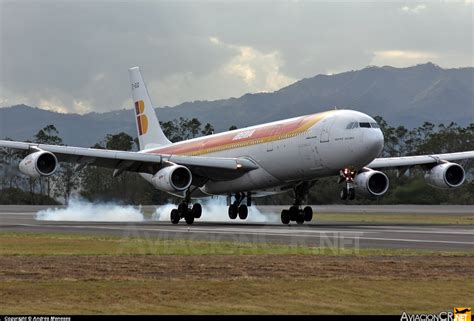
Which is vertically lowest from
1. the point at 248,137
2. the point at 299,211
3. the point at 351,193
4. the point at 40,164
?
the point at 299,211

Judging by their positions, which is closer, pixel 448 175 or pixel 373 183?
pixel 373 183

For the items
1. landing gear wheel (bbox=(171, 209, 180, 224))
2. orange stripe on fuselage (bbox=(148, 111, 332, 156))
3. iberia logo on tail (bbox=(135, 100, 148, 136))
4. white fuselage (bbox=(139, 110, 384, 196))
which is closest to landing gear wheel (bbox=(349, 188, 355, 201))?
white fuselage (bbox=(139, 110, 384, 196))

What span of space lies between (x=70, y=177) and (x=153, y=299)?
75.8m

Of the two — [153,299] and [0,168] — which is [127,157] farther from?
[153,299]

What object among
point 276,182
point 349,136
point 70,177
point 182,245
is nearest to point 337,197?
point 70,177

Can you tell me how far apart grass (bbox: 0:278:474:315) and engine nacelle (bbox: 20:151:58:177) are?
1221 inches

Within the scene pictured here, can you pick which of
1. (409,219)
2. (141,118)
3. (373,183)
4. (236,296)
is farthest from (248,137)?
(236,296)

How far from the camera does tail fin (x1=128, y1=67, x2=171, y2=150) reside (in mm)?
68250

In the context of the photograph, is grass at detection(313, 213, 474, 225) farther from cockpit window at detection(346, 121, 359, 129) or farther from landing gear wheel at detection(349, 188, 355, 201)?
landing gear wheel at detection(349, 188, 355, 201)

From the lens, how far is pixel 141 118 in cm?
6994

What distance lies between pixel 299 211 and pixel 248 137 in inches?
227

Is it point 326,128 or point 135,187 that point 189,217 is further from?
point 135,187

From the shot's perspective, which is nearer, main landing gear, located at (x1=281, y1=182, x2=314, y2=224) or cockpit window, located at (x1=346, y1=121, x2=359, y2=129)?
cockpit window, located at (x1=346, y1=121, x2=359, y2=129)

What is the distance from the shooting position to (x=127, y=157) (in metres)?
52.6
